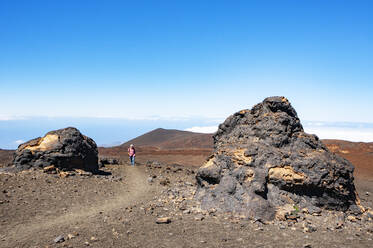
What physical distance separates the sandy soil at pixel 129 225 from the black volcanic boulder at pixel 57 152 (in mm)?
3087

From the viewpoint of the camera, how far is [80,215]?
403 inches

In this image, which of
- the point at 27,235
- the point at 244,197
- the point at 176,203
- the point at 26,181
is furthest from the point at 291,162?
the point at 26,181

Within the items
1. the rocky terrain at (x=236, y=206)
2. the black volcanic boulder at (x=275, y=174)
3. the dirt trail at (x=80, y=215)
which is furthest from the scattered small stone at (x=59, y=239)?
the black volcanic boulder at (x=275, y=174)

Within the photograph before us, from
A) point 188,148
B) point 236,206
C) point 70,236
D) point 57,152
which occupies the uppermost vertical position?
point 57,152

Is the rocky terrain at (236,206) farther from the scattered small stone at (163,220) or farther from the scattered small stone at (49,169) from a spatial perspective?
the scattered small stone at (49,169)

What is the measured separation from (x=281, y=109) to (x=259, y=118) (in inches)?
38.1

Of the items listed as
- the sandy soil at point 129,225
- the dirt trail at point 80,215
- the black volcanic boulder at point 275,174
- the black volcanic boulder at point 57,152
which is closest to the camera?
the sandy soil at point 129,225

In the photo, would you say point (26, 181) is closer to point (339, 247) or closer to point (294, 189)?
point (294, 189)

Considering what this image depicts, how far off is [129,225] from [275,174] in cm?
515

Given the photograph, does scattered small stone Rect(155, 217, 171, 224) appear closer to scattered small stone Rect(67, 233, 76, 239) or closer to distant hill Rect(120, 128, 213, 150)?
scattered small stone Rect(67, 233, 76, 239)

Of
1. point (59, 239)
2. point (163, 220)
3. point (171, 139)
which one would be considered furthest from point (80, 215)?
point (171, 139)

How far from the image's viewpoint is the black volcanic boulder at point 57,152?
16859 mm

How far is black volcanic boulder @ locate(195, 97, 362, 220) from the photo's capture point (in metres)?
9.34

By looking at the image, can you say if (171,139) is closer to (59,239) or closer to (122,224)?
(122,224)
